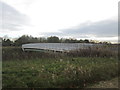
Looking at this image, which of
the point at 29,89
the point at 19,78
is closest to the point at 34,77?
the point at 19,78

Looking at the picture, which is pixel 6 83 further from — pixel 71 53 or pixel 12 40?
pixel 12 40

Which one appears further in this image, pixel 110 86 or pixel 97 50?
pixel 97 50

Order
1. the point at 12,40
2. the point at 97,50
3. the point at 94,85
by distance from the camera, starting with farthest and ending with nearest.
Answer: the point at 12,40
the point at 97,50
the point at 94,85

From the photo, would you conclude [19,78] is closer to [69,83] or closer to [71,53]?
[69,83]

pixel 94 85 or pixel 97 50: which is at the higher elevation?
pixel 97 50

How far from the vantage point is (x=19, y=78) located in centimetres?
671

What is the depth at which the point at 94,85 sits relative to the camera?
6555mm

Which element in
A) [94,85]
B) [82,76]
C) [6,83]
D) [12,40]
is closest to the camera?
[6,83]

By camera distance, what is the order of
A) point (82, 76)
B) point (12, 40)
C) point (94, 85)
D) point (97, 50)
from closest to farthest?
point (94, 85) < point (82, 76) < point (97, 50) < point (12, 40)

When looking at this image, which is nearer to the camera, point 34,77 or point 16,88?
point 16,88

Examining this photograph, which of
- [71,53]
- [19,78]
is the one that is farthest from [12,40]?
[19,78]

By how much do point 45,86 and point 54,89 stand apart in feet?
1.19

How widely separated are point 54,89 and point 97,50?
963 cm

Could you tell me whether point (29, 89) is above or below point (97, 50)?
below
